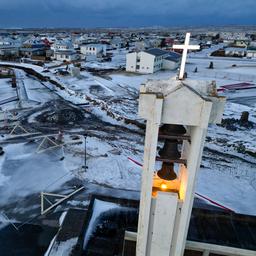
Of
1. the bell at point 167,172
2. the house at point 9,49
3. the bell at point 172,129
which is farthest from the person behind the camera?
the house at point 9,49

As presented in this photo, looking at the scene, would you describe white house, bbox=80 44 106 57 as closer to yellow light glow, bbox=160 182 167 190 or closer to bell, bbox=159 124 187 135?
yellow light glow, bbox=160 182 167 190

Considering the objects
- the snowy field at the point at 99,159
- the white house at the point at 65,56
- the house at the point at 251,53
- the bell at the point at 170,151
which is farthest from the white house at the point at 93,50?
the bell at the point at 170,151

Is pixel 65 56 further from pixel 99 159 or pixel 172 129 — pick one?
pixel 172 129

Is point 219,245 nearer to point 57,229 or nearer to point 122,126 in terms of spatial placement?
point 57,229

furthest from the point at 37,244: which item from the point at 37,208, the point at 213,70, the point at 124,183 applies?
the point at 213,70

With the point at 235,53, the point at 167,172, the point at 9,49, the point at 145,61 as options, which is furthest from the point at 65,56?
the point at 167,172

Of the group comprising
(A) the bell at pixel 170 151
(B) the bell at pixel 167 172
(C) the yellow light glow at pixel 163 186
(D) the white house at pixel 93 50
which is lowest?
(D) the white house at pixel 93 50

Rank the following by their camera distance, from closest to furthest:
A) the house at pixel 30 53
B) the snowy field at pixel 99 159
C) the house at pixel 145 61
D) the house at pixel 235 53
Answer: the snowy field at pixel 99 159 → the house at pixel 145 61 → the house at pixel 30 53 → the house at pixel 235 53

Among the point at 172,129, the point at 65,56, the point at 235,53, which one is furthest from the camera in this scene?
the point at 235,53

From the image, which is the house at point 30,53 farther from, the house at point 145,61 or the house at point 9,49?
the house at point 145,61

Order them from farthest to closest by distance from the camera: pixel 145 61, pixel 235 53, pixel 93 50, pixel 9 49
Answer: pixel 235 53 < pixel 9 49 < pixel 93 50 < pixel 145 61

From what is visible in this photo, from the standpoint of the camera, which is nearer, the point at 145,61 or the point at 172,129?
the point at 172,129
